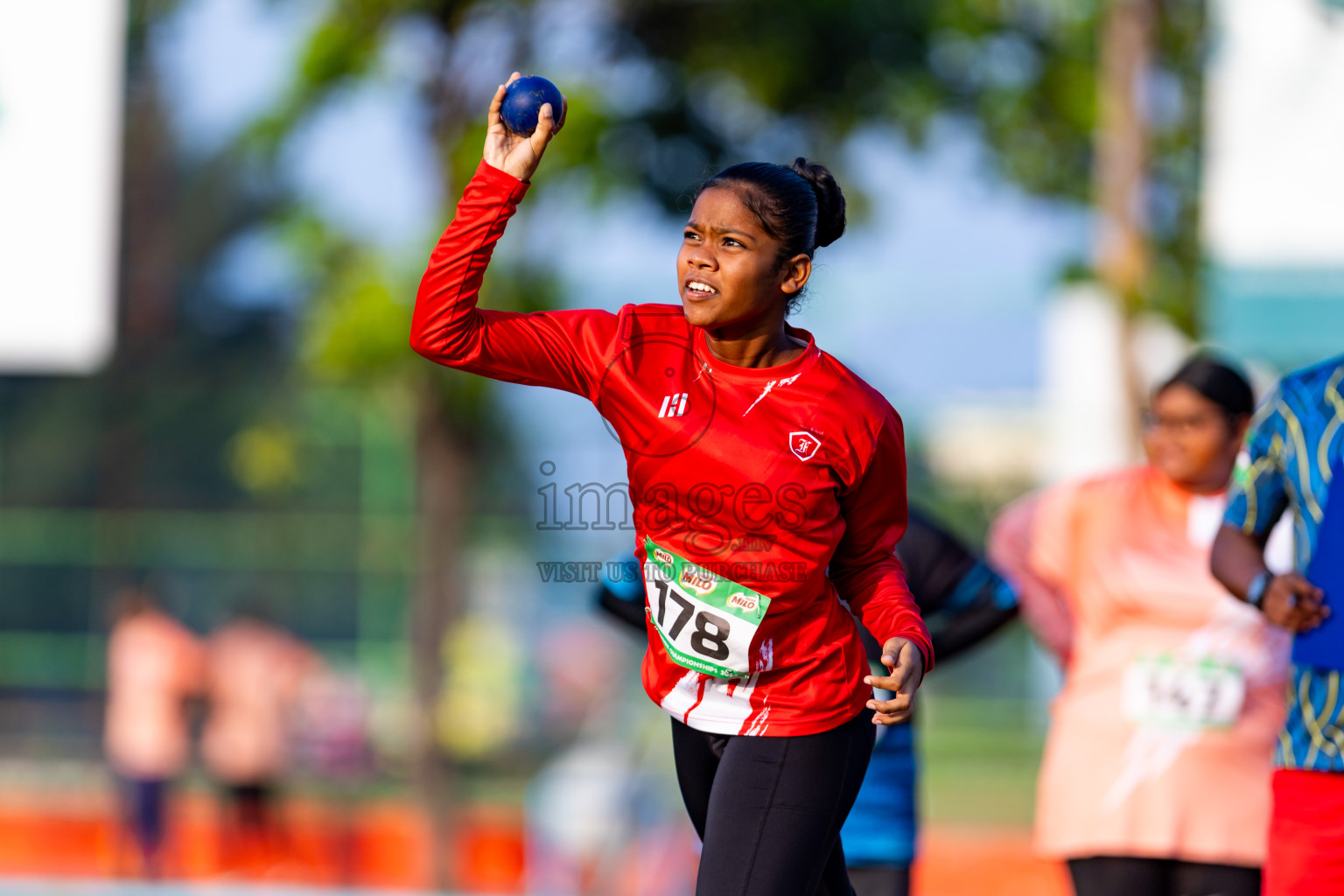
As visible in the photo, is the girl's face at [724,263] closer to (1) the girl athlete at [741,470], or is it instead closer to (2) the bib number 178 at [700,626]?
(1) the girl athlete at [741,470]

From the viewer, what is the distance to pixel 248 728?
39.2 feet

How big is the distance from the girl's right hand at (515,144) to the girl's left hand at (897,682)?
1.04 metres

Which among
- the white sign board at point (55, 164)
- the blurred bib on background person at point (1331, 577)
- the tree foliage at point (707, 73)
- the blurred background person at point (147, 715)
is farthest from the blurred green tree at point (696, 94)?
the blurred bib on background person at point (1331, 577)

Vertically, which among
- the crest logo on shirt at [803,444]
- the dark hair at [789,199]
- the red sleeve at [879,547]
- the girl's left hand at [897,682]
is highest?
the dark hair at [789,199]

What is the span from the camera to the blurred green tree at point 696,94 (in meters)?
9.32

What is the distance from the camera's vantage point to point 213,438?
2138 cm

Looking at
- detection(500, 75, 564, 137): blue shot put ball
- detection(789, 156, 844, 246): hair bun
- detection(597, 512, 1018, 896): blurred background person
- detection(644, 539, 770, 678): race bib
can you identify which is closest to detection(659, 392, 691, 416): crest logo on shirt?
detection(644, 539, 770, 678): race bib

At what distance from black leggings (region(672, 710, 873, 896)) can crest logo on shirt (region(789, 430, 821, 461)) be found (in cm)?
52

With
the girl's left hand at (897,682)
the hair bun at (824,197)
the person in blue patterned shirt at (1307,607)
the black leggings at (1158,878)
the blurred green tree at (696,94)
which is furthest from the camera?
the blurred green tree at (696,94)

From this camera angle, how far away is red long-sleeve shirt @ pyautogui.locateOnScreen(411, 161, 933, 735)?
2.76 m

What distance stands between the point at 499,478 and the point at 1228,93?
10162 mm

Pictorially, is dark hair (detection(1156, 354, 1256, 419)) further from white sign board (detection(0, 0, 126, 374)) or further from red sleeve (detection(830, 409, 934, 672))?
white sign board (detection(0, 0, 126, 374))

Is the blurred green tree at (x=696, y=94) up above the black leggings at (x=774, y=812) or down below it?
above

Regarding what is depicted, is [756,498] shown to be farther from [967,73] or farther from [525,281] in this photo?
[967,73]
